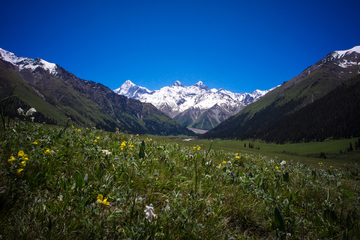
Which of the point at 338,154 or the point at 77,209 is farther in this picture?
the point at 338,154

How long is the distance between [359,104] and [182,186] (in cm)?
28264

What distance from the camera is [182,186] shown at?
3861mm

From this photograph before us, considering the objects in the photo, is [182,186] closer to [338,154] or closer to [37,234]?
[37,234]

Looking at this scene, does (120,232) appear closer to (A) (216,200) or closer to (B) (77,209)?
(B) (77,209)

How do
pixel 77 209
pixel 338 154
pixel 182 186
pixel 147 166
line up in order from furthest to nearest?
pixel 338 154
pixel 147 166
pixel 182 186
pixel 77 209

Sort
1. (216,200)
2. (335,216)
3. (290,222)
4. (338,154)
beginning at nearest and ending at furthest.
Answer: (290,222), (216,200), (335,216), (338,154)

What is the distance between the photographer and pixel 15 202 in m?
2.44

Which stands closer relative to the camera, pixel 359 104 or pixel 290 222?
pixel 290 222

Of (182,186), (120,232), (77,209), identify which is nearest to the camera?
(120,232)

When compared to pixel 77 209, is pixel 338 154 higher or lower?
lower

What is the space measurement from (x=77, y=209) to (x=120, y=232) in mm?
778

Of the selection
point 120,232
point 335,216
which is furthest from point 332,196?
point 120,232

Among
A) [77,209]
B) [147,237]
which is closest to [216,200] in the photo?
[147,237]

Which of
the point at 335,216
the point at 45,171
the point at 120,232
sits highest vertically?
the point at 45,171
